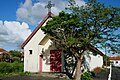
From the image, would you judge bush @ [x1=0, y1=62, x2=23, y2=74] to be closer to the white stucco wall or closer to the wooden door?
the white stucco wall

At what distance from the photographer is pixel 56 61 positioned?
27.9m

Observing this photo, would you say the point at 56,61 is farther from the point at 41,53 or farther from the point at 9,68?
the point at 9,68

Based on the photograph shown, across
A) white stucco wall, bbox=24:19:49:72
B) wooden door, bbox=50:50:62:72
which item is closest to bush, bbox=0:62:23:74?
white stucco wall, bbox=24:19:49:72

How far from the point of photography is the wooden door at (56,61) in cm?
2775

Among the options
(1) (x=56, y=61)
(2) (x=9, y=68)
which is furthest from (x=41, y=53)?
(2) (x=9, y=68)

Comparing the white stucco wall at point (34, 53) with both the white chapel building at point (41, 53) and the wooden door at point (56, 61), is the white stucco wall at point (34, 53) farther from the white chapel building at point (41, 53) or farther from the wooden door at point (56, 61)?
the wooden door at point (56, 61)

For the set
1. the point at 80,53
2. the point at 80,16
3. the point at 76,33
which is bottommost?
the point at 80,53

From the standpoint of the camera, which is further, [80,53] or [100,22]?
[80,53]

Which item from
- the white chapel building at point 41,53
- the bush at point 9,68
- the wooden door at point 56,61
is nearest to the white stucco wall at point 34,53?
the white chapel building at point 41,53

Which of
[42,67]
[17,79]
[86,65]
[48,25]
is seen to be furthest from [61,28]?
[86,65]

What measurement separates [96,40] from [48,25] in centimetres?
474

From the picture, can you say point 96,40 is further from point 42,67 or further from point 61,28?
point 42,67

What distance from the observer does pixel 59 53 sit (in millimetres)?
27938

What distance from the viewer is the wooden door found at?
1093 inches
